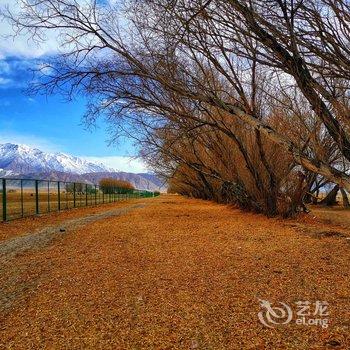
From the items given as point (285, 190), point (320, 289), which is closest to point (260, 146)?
point (285, 190)

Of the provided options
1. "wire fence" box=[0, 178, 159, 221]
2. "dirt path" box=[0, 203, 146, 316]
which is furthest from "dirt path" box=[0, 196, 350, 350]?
"wire fence" box=[0, 178, 159, 221]

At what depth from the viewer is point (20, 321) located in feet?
13.8

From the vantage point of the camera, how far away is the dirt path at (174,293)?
371 centimetres

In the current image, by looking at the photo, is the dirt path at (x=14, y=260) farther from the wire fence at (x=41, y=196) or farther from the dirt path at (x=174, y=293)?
the wire fence at (x=41, y=196)

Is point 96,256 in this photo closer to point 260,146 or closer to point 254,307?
point 254,307

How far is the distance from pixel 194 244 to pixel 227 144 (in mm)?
10265

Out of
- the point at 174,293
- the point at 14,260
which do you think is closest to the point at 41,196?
the point at 14,260

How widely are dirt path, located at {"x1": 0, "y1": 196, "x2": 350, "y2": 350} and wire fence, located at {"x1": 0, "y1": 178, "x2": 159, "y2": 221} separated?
9.36 meters

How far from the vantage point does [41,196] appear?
2692 cm

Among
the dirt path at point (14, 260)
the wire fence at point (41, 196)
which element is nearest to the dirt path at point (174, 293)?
the dirt path at point (14, 260)

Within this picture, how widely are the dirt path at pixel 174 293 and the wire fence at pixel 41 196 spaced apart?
9.36 metres

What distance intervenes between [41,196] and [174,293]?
23.2 meters

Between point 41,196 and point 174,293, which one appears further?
point 41,196

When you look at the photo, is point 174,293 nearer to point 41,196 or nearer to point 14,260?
point 14,260
